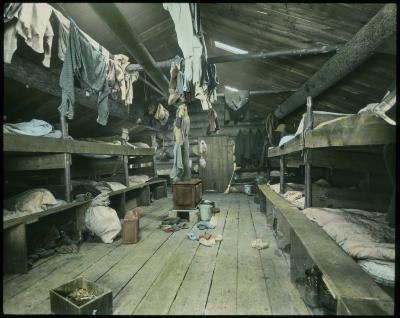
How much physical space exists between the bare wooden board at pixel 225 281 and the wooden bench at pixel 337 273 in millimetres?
718

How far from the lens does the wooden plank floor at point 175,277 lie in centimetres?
246

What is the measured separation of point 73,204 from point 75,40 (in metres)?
2.61

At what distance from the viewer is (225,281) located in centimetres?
294

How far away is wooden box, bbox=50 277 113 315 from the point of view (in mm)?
2129

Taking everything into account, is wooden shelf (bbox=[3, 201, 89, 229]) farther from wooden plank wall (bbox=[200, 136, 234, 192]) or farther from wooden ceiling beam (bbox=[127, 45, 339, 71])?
wooden plank wall (bbox=[200, 136, 234, 192])

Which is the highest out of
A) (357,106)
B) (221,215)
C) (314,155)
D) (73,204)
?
(357,106)

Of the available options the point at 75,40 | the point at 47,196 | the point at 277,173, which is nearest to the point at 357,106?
the point at 277,173

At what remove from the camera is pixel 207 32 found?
6227 mm

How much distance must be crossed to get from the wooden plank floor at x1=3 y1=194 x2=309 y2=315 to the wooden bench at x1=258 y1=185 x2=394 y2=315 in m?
0.40

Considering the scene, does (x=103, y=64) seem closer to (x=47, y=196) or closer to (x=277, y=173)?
(x=47, y=196)

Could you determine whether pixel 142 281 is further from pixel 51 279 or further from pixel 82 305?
pixel 51 279

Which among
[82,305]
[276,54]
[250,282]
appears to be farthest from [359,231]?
[276,54]

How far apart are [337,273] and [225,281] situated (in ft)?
4.69

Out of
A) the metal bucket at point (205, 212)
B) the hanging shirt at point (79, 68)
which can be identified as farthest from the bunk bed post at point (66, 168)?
the metal bucket at point (205, 212)
